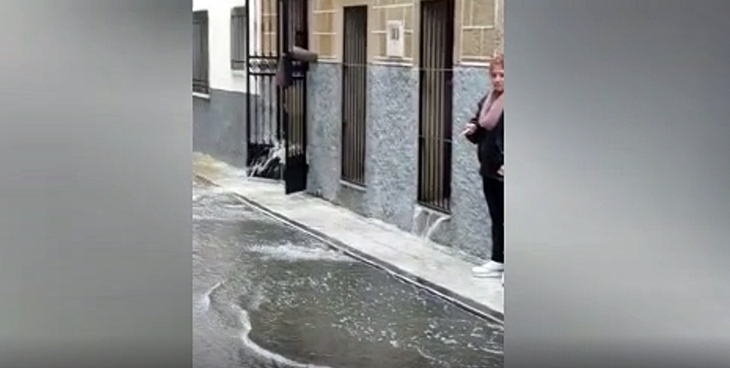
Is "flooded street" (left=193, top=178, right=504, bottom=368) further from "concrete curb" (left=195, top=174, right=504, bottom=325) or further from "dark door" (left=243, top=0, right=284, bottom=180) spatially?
"dark door" (left=243, top=0, right=284, bottom=180)

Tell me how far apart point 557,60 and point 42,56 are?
132cm

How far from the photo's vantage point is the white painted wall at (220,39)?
105 inches

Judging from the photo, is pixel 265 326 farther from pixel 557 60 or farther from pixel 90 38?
pixel 557 60

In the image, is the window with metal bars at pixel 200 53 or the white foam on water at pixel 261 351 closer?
the window with metal bars at pixel 200 53

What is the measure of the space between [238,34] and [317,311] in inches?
30.3

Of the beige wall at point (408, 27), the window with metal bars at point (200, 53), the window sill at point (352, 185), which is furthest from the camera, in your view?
the window sill at point (352, 185)

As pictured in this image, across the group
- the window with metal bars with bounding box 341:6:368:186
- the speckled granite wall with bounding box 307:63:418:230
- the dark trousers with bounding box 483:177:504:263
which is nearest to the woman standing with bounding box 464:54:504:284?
the dark trousers with bounding box 483:177:504:263

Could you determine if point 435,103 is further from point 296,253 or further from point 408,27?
point 296,253

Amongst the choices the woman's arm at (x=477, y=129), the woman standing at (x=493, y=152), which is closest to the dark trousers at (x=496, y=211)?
the woman standing at (x=493, y=152)

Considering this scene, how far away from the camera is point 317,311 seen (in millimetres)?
2814

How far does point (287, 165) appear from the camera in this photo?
279cm

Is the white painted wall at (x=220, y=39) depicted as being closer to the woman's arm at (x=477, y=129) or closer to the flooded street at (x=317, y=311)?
the flooded street at (x=317, y=311)

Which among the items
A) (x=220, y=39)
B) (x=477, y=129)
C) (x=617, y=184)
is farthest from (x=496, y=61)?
(x=220, y=39)

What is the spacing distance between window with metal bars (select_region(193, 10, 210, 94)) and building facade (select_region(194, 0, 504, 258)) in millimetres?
41
